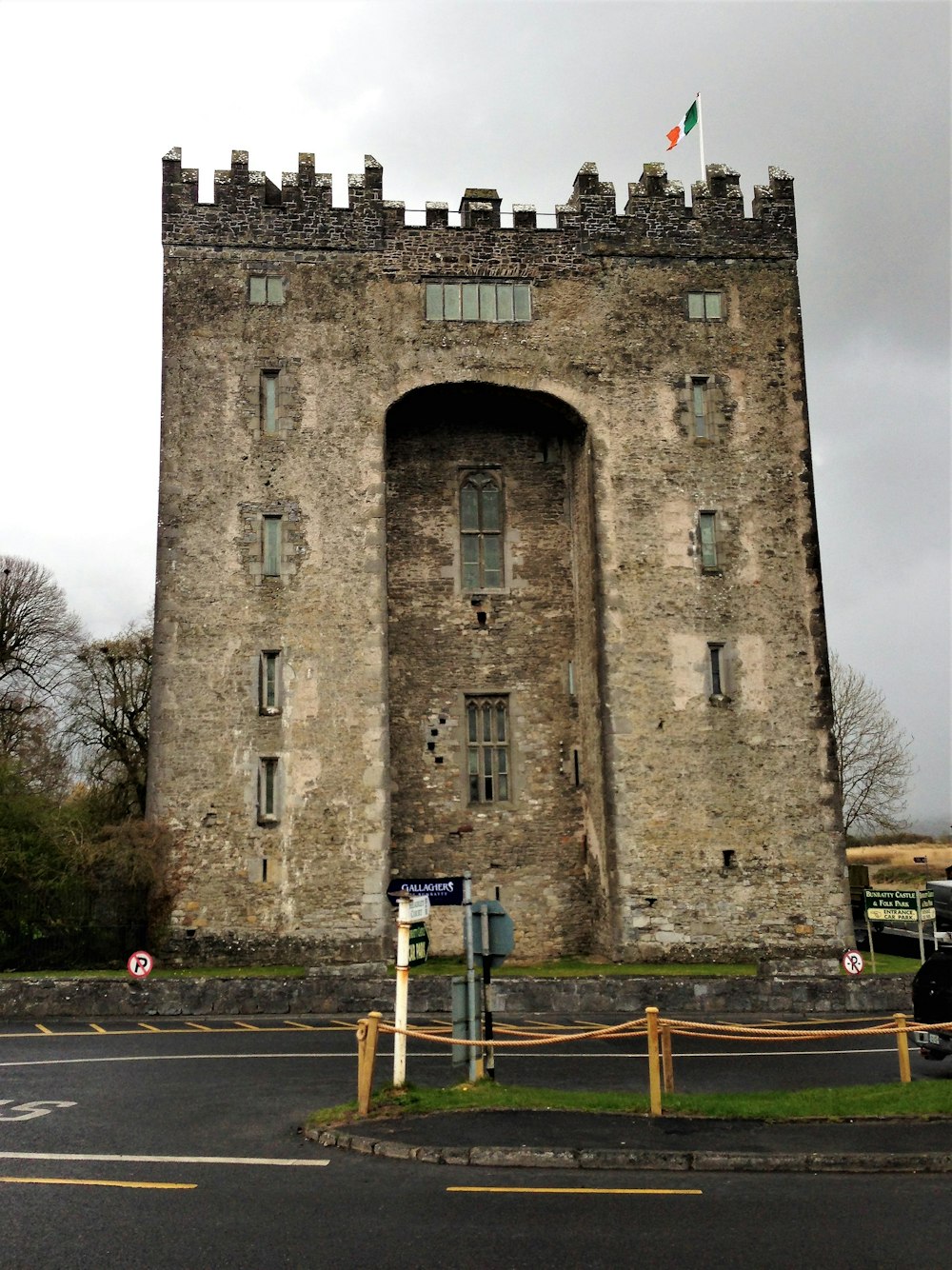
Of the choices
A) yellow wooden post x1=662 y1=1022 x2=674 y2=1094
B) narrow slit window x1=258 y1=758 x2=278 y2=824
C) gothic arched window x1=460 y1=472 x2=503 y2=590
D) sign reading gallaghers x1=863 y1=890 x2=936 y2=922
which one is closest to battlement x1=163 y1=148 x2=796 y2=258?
gothic arched window x1=460 y1=472 x2=503 y2=590

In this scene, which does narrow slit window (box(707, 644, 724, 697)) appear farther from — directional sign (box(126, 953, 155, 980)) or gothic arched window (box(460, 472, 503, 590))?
directional sign (box(126, 953, 155, 980))

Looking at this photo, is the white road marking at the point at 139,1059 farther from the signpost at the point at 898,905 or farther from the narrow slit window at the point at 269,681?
the signpost at the point at 898,905

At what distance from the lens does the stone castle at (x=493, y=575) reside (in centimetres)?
2586

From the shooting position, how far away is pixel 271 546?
26906 mm

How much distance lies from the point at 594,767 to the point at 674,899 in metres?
3.51

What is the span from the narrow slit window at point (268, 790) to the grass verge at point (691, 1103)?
1412 centimetres

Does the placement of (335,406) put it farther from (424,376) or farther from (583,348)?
(583,348)

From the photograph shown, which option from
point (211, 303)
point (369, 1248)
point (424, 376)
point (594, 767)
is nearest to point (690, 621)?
point (594, 767)

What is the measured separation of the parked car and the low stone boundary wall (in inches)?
224

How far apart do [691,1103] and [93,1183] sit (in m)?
5.47

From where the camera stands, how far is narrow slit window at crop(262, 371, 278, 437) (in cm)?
2744

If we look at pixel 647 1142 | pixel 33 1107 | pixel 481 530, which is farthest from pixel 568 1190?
pixel 481 530

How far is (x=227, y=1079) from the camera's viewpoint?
13688 mm

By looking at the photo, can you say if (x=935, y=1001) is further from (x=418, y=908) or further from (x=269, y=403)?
(x=269, y=403)
